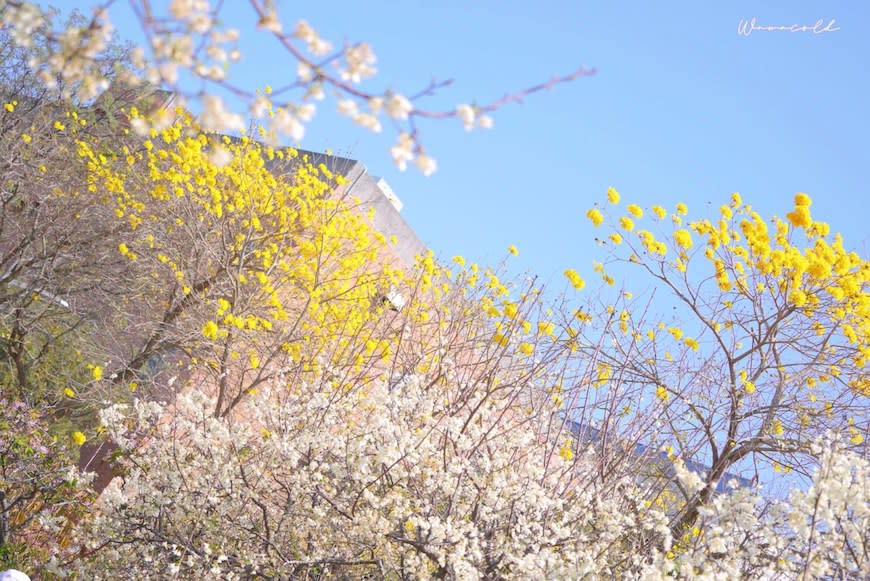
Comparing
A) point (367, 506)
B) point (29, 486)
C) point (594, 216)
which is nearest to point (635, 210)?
point (594, 216)

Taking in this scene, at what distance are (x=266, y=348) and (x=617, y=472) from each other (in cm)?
407

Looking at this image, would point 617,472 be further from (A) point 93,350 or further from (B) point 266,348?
(A) point 93,350

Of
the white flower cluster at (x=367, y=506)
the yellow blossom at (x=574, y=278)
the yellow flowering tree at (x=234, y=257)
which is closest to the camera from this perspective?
the white flower cluster at (x=367, y=506)

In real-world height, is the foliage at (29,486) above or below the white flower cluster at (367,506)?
below

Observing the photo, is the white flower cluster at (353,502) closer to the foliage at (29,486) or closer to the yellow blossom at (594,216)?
the foliage at (29,486)

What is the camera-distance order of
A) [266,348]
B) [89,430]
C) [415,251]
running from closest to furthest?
[266,348]
[89,430]
[415,251]

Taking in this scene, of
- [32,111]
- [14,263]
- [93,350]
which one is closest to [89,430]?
[93,350]

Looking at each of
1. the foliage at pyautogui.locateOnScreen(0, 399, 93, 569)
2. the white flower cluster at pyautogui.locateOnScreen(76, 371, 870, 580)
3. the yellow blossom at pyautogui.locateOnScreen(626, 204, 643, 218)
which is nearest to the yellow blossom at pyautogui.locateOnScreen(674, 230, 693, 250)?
the yellow blossom at pyautogui.locateOnScreen(626, 204, 643, 218)

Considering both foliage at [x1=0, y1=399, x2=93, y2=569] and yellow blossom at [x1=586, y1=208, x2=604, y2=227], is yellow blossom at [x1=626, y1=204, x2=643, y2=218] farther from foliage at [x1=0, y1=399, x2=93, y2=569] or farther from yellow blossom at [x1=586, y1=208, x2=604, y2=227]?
foliage at [x1=0, y1=399, x2=93, y2=569]

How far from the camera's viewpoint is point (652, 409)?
6535 mm

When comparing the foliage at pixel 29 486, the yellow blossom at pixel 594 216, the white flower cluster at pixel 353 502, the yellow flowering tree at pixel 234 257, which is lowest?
the foliage at pixel 29 486

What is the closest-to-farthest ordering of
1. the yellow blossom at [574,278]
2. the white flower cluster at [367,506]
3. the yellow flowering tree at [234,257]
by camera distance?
the white flower cluster at [367,506], the yellow blossom at [574,278], the yellow flowering tree at [234,257]

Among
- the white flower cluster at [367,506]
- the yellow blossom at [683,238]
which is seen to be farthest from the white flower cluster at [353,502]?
the yellow blossom at [683,238]

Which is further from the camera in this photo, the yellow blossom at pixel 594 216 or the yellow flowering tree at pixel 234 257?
the yellow flowering tree at pixel 234 257
